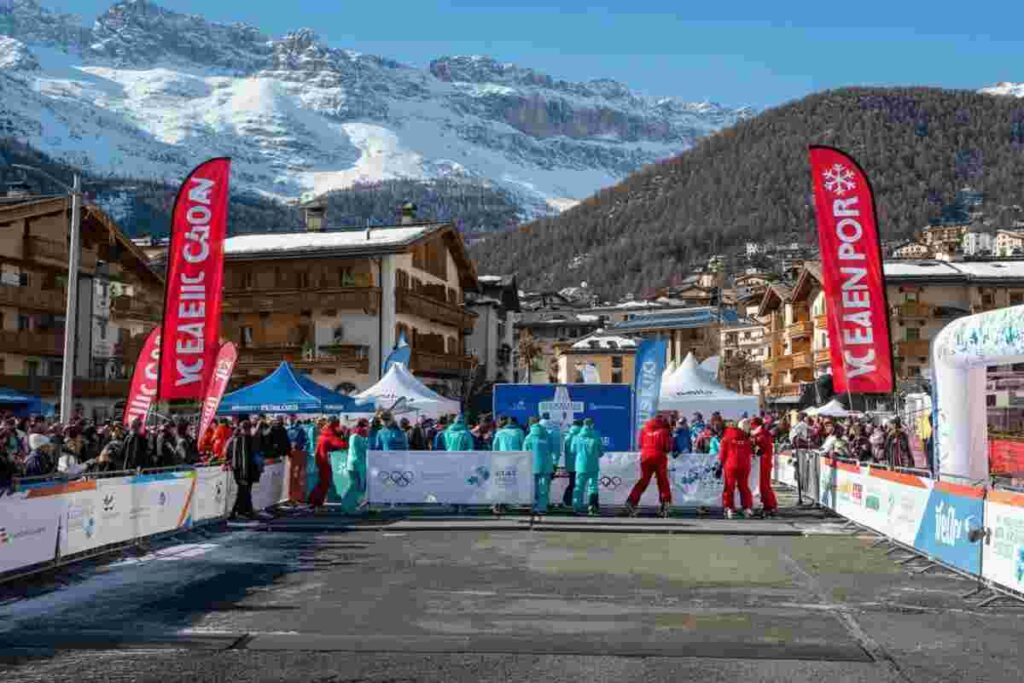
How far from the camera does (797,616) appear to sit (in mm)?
10945

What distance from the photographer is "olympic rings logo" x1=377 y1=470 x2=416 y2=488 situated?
72.9 ft

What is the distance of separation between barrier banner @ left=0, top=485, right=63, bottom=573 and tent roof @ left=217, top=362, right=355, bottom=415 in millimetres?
14331

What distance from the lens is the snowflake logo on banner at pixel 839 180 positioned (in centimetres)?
1956

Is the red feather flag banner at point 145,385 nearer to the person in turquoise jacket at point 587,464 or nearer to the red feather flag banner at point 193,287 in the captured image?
the red feather flag banner at point 193,287

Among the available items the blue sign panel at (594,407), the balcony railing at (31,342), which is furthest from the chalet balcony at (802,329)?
the blue sign panel at (594,407)

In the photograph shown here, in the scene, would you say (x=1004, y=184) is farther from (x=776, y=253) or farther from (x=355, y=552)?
(x=355, y=552)

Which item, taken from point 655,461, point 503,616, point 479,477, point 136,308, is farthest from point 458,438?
point 136,308

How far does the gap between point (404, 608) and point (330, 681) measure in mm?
3099

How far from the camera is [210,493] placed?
62.4 ft

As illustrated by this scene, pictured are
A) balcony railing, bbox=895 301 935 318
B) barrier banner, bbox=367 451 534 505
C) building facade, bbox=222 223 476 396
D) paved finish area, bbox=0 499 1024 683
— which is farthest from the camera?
balcony railing, bbox=895 301 935 318

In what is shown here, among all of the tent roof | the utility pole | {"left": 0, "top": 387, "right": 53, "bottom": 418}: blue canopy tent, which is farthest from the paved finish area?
{"left": 0, "top": 387, "right": 53, "bottom": 418}: blue canopy tent

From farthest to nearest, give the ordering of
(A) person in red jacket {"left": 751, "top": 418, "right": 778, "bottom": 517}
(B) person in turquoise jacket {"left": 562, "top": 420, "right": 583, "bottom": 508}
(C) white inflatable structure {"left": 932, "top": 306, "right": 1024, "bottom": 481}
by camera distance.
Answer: (B) person in turquoise jacket {"left": 562, "top": 420, "right": 583, "bottom": 508}, (A) person in red jacket {"left": 751, "top": 418, "right": 778, "bottom": 517}, (C) white inflatable structure {"left": 932, "top": 306, "right": 1024, "bottom": 481}

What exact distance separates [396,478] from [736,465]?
600 cm

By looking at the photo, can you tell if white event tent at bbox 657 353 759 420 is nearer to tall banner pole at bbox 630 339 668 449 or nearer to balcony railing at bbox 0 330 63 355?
tall banner pole at bbox 630 339 668 449
